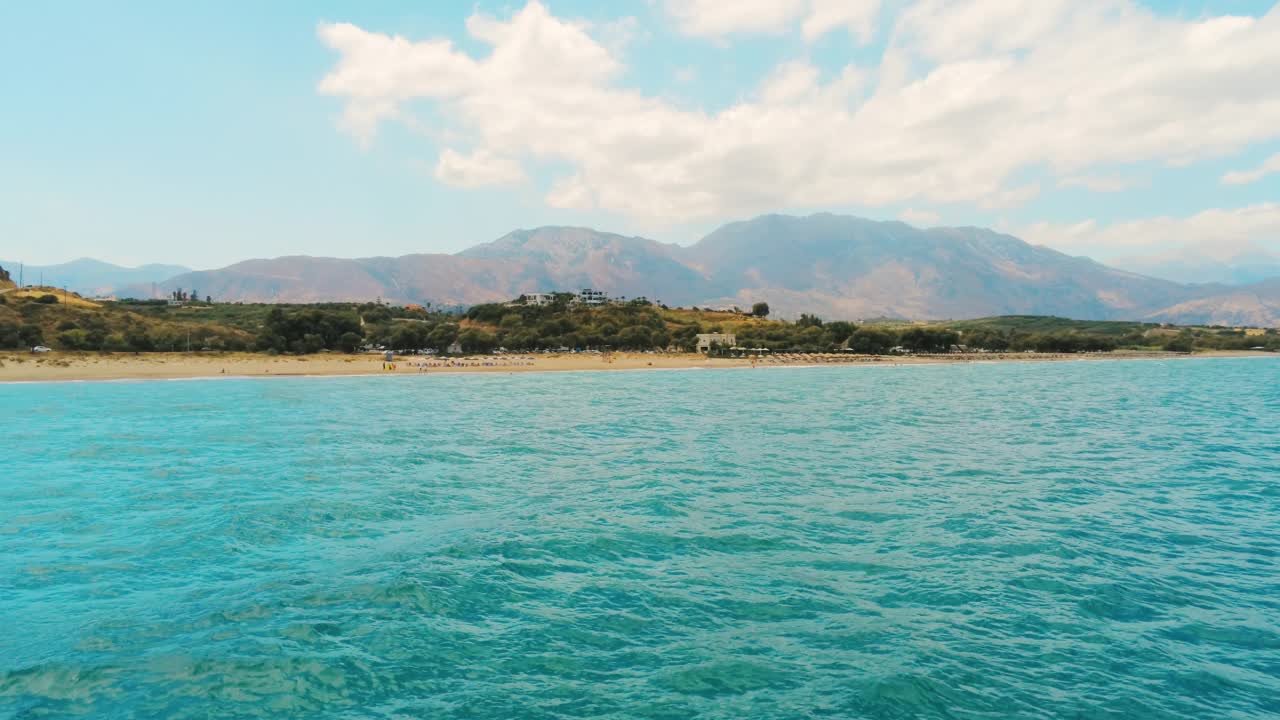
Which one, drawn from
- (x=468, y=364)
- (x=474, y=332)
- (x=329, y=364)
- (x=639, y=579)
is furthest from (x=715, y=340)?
(x=639, y=579)

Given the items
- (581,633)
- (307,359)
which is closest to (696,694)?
(581,633)

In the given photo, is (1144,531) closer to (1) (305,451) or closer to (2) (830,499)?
(2) (830,499)

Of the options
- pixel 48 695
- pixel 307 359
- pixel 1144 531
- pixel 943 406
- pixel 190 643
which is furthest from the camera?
pixel 307 359

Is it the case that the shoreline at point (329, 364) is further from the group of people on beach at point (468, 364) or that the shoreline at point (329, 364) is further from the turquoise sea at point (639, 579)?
the turquoise sea at point (639, 579)

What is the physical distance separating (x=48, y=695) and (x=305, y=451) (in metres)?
20.6

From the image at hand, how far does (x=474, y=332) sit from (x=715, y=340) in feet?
154

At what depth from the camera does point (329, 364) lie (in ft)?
294

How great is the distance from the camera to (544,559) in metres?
14.0

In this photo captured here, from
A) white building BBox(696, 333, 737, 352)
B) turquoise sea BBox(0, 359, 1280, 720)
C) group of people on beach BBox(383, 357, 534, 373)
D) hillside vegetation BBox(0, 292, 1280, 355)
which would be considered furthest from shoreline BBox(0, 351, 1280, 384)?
turquoise sea BBox(0, 359, 1280, 720)

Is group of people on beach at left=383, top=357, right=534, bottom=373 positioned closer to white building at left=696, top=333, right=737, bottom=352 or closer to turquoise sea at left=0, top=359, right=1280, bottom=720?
white building at left=696, top=333, right=737, bottom=352

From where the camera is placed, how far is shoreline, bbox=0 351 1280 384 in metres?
70.9

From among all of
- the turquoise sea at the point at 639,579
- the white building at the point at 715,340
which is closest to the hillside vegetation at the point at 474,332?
the white building at the point at 715,340

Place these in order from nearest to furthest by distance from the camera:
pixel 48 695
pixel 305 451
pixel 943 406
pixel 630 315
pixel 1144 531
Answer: pixel 48 695
pixel 1144 531
pixel 305 451
pixel 943 406
pixel 630 315

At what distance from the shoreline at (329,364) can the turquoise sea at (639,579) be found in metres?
48.7
